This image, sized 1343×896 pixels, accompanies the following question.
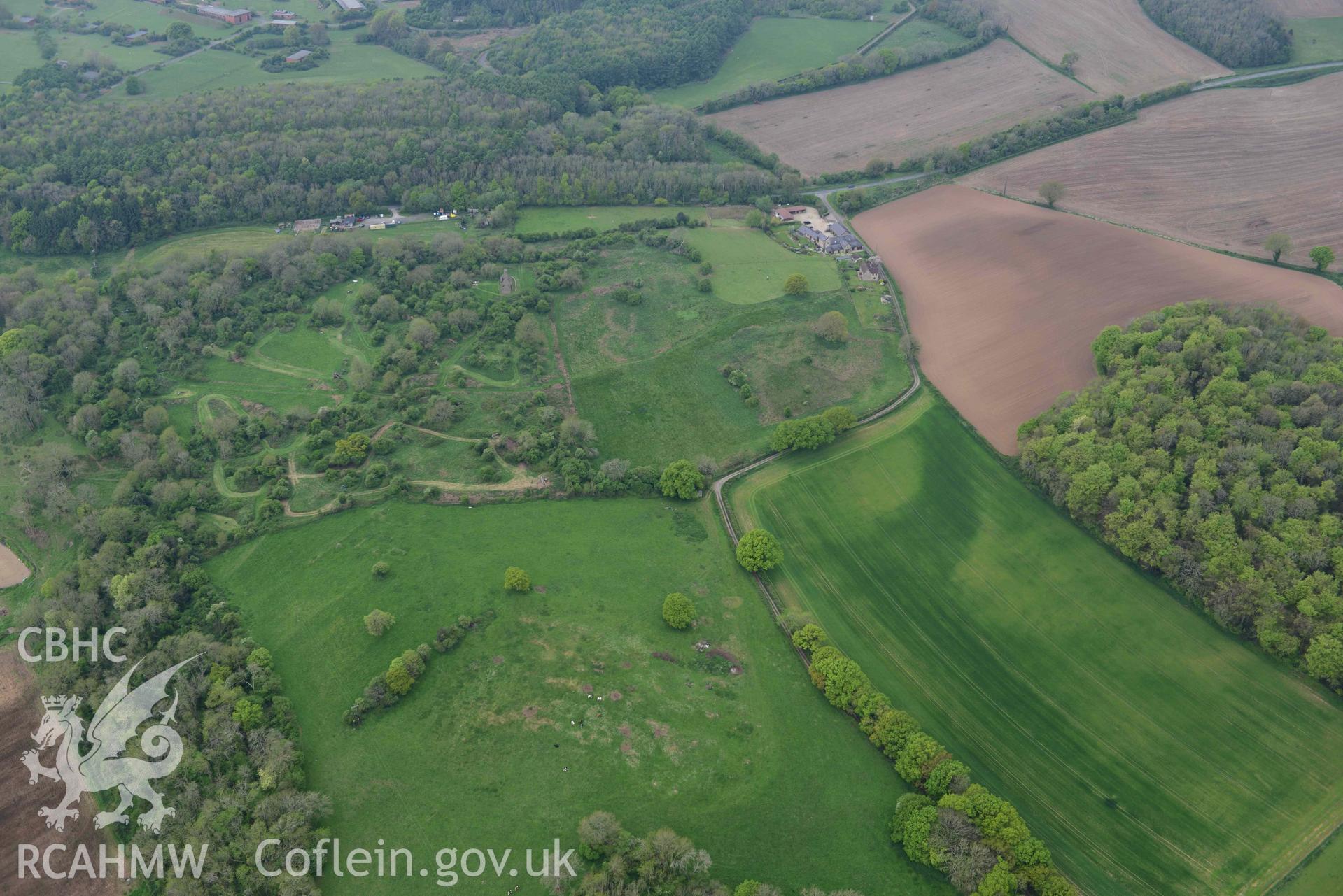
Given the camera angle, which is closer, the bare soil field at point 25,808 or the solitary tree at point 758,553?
the bare soil field at point 25,808

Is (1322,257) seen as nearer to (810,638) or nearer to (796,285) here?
(796,285)

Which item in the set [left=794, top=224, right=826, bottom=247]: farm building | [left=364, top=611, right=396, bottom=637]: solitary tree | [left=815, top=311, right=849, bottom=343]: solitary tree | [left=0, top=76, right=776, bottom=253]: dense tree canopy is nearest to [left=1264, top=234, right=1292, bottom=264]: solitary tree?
[left=794, top=224, right=826, bottom=247]: farm building

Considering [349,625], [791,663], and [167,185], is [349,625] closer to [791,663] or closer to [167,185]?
[791,663]

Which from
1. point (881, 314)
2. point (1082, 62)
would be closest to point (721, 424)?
point (881, 314)

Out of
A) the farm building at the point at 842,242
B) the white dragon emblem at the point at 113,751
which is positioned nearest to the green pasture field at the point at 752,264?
the farm building at the point at 842,242

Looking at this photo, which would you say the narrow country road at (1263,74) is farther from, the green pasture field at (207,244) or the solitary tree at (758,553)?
the green pasture field at (207,244)

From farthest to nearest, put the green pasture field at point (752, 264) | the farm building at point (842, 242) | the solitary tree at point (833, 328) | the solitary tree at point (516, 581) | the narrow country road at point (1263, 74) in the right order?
the narrow country road at point (1263, 74)
the farm building at point (842, 242)
the green pasture field at point (752, 264)
the solitary tree at point (833, 328)
the solitary tree at point (516, 581)
